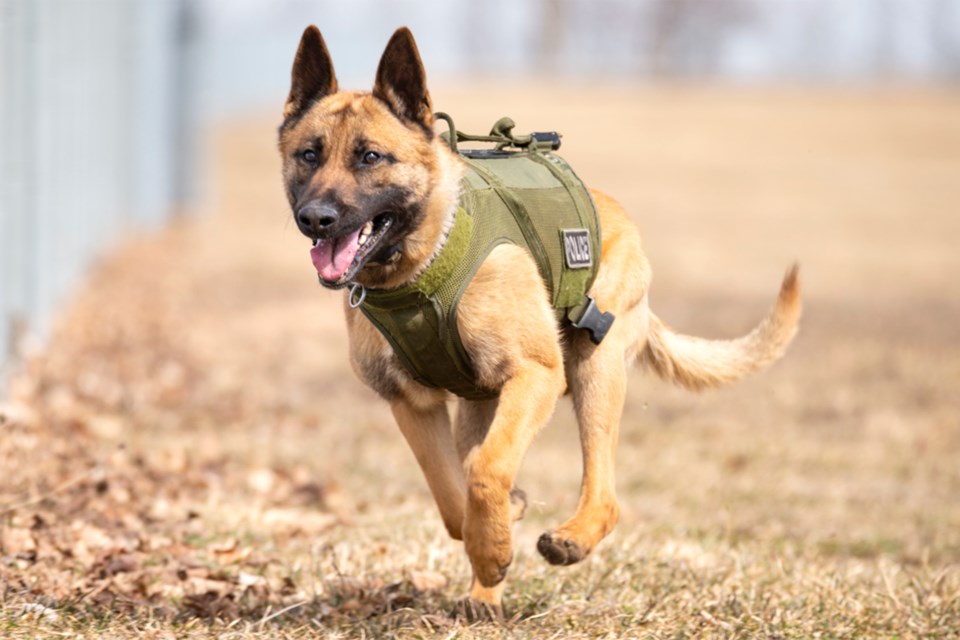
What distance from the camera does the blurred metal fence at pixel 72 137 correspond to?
7.96 m

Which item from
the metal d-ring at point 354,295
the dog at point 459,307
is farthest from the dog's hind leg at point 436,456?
the metal d-ring at point 354,295

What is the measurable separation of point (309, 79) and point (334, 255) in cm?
73

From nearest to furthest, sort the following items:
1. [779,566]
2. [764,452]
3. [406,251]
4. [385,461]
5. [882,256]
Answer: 1. [406,251]
2. [779,566]
3. [385,461]
4. [764,452]
5. [882,256]

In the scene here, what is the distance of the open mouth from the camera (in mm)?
4020

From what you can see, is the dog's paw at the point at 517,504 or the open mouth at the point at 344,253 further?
the dog's paw at the point at 517,504

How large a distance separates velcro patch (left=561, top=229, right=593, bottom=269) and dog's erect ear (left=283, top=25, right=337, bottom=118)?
0.91 meters

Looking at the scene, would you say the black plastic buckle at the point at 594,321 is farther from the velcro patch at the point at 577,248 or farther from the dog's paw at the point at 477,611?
the dog's paw at the point at 477,611

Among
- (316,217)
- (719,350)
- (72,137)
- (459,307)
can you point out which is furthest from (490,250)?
(72,137)

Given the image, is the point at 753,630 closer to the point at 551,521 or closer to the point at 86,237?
the point at 551,521

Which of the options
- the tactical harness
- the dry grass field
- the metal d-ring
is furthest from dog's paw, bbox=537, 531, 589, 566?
the metal d-ring

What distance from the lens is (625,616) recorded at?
4.39m

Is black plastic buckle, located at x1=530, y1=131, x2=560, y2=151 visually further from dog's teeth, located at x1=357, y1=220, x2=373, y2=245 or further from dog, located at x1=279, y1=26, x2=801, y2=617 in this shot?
dog's teeth, located at x1=357, y1=220, x2=373, y2=245

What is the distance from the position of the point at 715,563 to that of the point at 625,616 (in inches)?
39.6

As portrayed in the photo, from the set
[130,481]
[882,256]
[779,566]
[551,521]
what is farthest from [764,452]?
[882,256]
